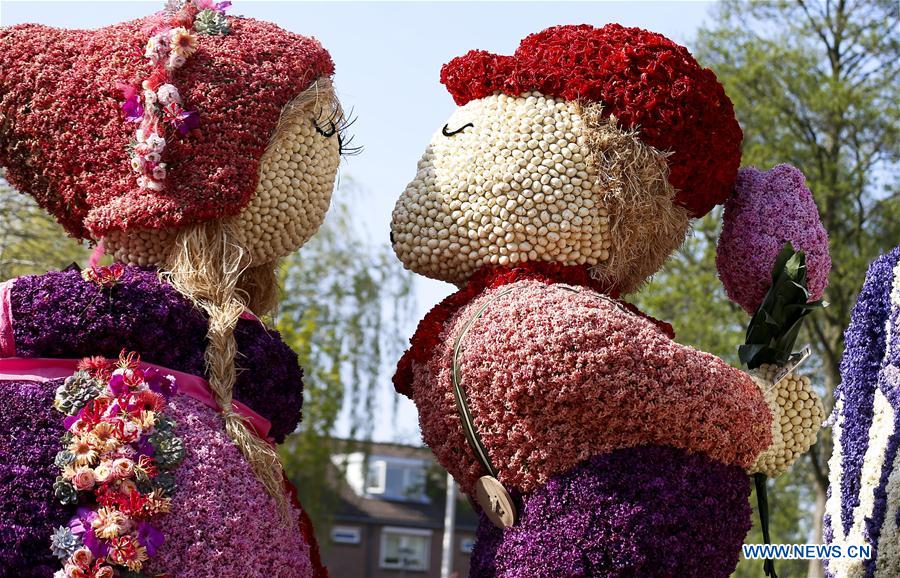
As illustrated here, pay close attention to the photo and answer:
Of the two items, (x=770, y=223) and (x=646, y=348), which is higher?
(x=770, y=223)

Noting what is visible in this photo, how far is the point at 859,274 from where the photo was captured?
478 inches

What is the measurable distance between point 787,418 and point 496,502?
3.34ft

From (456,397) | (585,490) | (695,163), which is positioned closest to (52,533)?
(456,397)

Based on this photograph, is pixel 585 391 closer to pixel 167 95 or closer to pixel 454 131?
pixel 454 131

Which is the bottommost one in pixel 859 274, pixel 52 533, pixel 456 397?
pixel 52 533

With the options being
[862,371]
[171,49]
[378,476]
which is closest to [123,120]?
[171,49]

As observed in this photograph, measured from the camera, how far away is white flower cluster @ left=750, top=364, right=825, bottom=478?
3857 millimetres

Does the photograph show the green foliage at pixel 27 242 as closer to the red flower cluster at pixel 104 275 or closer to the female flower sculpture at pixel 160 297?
the female flower sculpture at pixel 160 297

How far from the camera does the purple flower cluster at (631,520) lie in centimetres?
348

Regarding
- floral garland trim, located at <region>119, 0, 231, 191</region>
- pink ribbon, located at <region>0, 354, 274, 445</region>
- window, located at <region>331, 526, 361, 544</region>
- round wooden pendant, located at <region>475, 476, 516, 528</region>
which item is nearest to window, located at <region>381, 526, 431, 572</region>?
window, located at <region>331, 526, 361, 544</region>

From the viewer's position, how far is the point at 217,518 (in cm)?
345

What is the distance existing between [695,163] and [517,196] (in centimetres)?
63

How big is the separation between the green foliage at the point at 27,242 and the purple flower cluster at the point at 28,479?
5.29 metres

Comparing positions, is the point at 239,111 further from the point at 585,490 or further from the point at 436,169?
the point at 585,490
